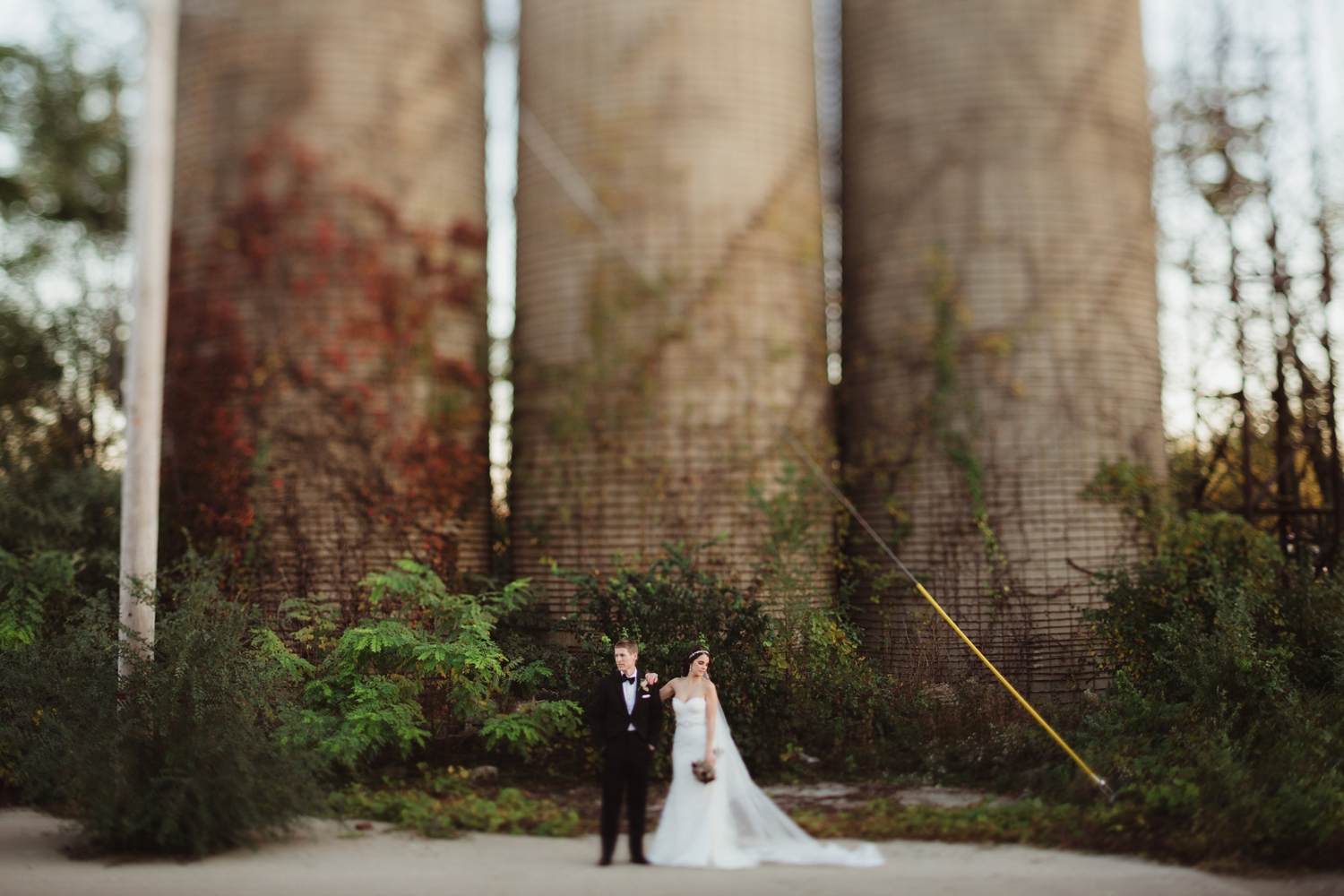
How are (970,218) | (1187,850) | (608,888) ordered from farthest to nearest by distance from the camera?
(970,218) < (1187,850) < (608,888)

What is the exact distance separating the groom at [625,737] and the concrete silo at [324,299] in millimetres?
5534

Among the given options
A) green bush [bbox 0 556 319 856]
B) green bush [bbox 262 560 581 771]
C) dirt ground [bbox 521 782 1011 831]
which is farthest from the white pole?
dirt ground [bbox 521 782 1011 831]

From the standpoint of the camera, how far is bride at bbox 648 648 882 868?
5945 millimetres

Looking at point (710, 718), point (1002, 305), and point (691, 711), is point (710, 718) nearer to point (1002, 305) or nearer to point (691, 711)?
point (691, 711)

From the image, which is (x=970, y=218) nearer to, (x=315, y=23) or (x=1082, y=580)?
(x=1082, y=580)

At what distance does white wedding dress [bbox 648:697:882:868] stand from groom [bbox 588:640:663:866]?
0.56 ft

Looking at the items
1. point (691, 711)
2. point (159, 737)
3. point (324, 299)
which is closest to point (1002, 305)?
point (691, 711)

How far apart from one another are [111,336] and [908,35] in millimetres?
11817

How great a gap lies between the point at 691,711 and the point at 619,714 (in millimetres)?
452

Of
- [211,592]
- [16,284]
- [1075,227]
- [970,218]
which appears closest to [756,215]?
[970,218]

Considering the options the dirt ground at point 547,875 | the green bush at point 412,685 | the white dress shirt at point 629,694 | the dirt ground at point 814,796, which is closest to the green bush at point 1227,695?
the dirt ground at point 547,875

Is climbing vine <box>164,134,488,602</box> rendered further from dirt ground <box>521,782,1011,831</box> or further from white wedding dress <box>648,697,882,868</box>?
white wedding dress <box>648,697,882,868</box>

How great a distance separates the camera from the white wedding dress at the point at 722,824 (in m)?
5.94

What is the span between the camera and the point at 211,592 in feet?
27.7
